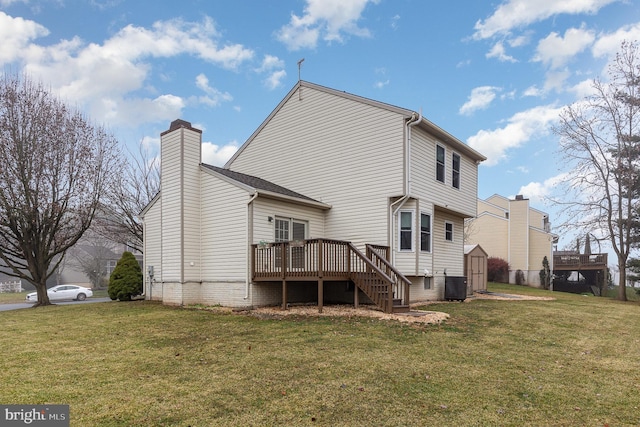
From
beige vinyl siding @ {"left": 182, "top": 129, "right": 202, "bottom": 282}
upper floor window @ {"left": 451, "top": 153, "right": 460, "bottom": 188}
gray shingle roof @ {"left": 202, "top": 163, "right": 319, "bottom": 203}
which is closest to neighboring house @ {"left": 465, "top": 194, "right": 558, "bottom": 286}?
upper floor window @ {"left": 451, "top": 153, "right": 460, "bottom": 188}

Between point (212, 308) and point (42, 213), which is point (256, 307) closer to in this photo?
point (212, 308)

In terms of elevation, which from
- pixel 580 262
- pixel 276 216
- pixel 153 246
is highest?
pixel 276 216

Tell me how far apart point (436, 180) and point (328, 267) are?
235 inches

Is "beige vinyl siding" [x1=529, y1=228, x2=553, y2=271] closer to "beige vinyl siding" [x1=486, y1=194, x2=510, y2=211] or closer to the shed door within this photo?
"beige vinyl siding" [x1=486, y1=194, x2=510, y2=211]

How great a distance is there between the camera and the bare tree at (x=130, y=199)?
79.4 ft

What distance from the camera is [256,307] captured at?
11.9 metres

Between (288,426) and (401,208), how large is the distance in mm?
10277

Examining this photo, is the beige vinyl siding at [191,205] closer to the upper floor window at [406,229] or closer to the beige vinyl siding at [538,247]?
the upper floor window at [406,229]

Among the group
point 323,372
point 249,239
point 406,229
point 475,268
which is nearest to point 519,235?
point 475,268

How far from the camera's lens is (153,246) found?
1545 centimetres

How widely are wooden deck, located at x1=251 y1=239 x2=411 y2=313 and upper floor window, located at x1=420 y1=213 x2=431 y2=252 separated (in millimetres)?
2315

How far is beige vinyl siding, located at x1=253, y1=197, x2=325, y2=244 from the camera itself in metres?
12.2

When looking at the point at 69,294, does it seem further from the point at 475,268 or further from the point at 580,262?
the point at 580,262

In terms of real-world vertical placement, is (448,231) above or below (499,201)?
A: below
